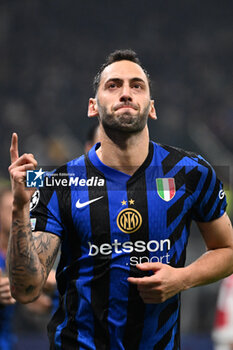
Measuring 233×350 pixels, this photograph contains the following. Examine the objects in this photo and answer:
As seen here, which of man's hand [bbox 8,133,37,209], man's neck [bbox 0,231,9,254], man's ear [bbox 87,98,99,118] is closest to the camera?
man's hand [bbox 8,133,37,209]

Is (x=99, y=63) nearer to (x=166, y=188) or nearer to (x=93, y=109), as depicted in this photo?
(x=93, y=109)

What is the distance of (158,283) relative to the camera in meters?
2.31

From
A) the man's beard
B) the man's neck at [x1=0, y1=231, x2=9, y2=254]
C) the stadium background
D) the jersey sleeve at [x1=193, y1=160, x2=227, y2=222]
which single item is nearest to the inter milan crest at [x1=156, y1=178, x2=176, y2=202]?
the jersey sleeve at [x1=193, y1=160, x2=227, y2=222]

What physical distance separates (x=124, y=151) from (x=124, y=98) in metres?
0.26

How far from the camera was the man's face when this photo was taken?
2.53 metres

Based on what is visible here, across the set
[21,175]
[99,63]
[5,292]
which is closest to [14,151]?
[21,175]

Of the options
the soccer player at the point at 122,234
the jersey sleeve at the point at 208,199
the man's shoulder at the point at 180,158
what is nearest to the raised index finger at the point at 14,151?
the soccer player at the point at 122,234

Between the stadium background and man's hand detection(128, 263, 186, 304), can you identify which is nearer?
man's hand detection(128, 263, 186, 304)

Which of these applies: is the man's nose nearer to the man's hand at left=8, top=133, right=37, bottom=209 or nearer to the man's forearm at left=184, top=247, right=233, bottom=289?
the man's hand at left=8, top=133, right=37, bottom=209

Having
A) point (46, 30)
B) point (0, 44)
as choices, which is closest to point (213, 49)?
point (46, 30)

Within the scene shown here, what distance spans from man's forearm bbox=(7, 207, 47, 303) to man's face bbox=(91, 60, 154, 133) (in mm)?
590

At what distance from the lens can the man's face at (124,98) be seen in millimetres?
2525

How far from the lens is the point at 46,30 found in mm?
12500

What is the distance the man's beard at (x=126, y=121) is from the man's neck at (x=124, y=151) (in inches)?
2.8
